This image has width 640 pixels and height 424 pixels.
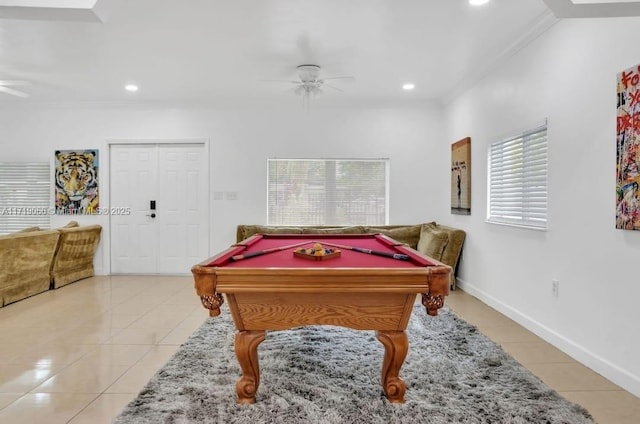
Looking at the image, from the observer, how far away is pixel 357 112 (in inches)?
225

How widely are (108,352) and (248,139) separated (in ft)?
11.9

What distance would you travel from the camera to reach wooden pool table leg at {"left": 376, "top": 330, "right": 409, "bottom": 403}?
6.47ft

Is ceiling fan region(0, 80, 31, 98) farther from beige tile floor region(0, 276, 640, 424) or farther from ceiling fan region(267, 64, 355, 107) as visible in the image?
ceiling fan region(267, 64, 355, 107)

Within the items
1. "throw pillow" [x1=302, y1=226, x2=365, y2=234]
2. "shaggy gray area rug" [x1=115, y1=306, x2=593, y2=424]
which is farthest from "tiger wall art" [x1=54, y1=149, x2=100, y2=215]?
"shaggy gray area rug" [x1=115, y1=306, x2=593, y2=424]

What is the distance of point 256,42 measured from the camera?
3.50 m

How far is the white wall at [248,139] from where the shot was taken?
566 centimetres

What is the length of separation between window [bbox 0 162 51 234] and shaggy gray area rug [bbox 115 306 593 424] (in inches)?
174

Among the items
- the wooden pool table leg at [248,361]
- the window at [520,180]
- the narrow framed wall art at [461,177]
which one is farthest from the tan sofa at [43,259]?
the window at [520,180]

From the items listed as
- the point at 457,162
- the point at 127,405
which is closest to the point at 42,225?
the point at 127,405

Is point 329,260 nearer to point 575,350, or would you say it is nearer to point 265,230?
point 575,350

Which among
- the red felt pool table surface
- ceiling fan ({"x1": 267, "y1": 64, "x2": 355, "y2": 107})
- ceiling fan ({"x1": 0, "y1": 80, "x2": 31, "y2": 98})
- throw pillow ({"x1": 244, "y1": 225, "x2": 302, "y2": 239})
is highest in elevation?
ceiling fan ({"x1": 0, "y1": 80, "x2": 31, "y2": 98})

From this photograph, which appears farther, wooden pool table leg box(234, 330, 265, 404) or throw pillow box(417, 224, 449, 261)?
throw pillow box(417, 224, 449, 261)

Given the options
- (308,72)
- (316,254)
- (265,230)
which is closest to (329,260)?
(316,254)

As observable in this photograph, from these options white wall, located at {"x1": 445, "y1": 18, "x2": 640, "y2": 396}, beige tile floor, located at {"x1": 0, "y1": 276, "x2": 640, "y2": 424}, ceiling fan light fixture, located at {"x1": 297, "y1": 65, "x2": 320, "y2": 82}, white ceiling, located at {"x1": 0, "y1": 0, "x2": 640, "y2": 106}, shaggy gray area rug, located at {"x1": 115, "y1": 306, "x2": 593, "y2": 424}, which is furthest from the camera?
ceiling fan light fixture, located at {"x1": 297, "y1": 65, "x2": 320, "y2": 82}
